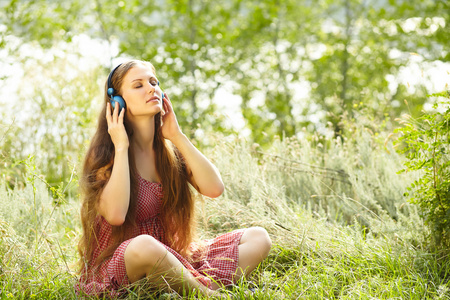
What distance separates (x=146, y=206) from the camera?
2.75 m

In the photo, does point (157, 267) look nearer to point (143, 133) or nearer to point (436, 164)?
point (143, 133)

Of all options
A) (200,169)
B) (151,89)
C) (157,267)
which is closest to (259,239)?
(200,169)

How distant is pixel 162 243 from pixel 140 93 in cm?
83

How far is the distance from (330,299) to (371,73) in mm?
9465

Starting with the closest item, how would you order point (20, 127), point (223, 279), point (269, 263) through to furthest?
1. point (223, 279)
2. point (269, 263)
3. point (20, 127)

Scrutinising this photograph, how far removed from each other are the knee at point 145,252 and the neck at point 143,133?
686mm

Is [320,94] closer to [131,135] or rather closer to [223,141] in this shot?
[223,141]

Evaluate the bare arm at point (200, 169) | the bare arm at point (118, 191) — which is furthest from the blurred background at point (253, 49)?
the bare arm at point (118, 191)

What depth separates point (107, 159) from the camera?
8.99 ft

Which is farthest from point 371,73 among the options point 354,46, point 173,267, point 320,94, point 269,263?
point 173,267

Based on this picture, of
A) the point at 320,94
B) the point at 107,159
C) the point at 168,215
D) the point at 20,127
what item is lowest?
the point at 320,94

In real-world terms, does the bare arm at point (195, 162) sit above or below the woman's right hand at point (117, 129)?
below

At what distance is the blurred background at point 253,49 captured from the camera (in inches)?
343

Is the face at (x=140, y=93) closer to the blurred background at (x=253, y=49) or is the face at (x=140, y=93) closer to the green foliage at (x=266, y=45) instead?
the blurred background at (x=253, y=49)
